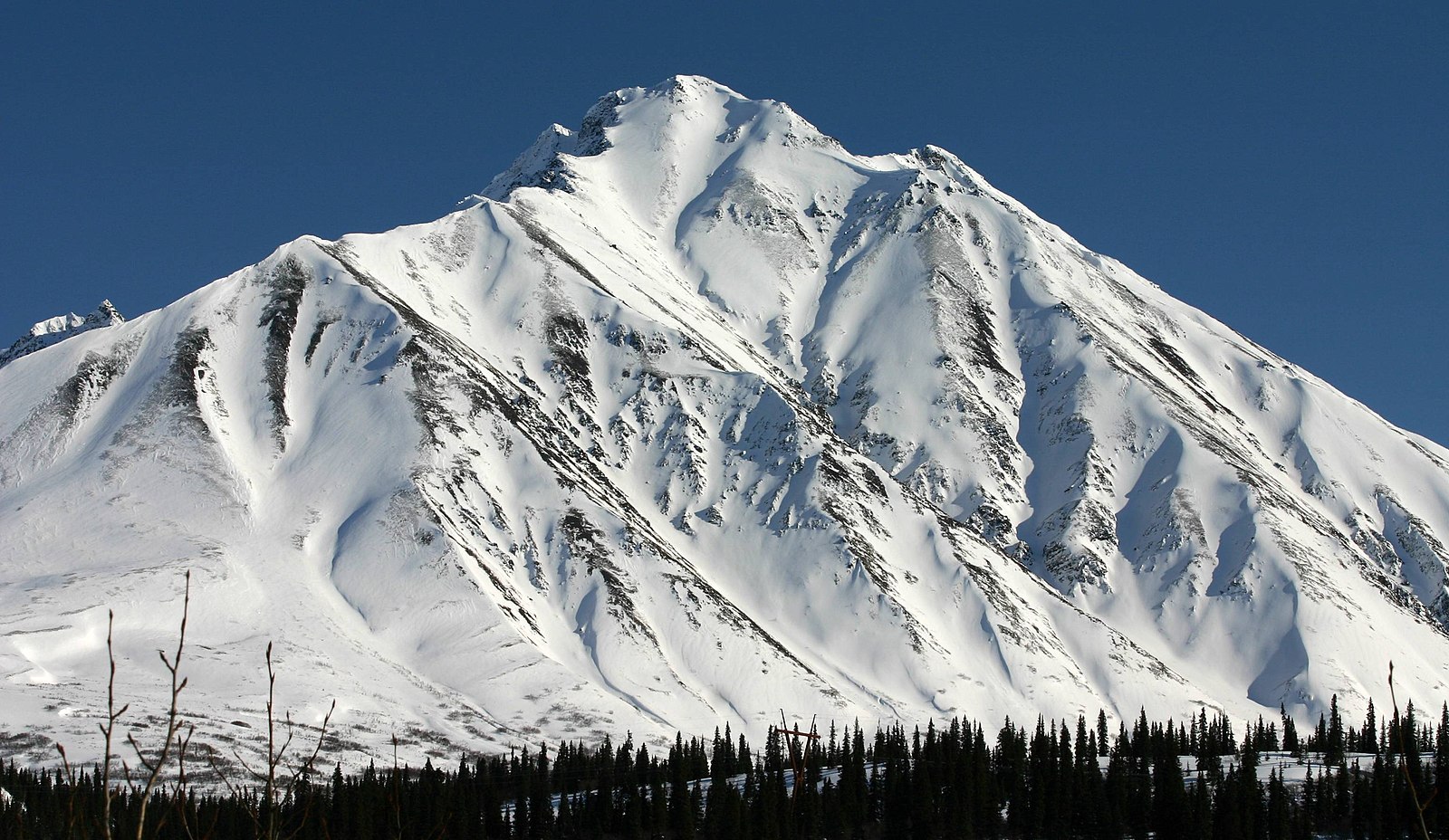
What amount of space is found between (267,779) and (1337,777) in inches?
6232

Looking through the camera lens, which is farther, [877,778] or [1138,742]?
[1138,742]

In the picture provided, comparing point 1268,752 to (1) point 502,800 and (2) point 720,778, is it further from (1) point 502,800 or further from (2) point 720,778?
(1) point 502,800

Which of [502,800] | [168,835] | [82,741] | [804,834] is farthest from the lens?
[82,741]

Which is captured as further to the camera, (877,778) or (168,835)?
(877,778)

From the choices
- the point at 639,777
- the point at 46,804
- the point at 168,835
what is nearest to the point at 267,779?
the point at 168,835

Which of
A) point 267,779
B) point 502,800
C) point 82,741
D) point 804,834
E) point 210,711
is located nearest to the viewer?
point 267,779

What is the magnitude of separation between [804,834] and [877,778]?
18.2 meters

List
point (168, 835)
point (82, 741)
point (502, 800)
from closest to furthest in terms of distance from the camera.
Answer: point (168, 835) → point (502, 800) → point (82, 741)

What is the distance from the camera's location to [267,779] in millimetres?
10859

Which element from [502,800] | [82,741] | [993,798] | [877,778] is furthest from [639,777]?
[82,741]

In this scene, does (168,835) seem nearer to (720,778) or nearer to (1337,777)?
(720,778)

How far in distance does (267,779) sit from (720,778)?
482 ft

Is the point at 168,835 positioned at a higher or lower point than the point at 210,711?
lower

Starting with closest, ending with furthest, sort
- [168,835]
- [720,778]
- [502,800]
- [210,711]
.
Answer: [168,835]
[720,778]
[502,800]
[210,711]
